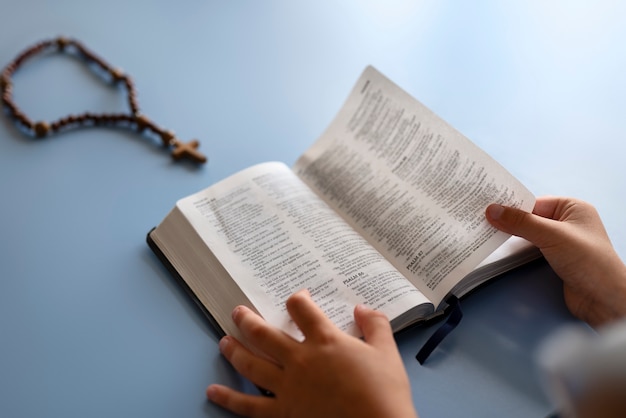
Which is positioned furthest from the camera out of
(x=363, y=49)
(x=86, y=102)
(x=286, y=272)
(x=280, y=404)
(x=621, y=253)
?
(x=363, y=49)

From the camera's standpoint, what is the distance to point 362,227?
2.78ft

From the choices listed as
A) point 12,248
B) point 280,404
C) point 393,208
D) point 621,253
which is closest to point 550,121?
point 621,253

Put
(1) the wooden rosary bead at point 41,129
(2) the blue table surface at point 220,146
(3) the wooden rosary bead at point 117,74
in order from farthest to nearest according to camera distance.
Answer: (3) the wooden rosary bead at point 117,74 < (1) the wooden rosary bead at point 41,129 < (2) the blue table surface at point 220,146

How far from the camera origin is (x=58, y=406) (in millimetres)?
662

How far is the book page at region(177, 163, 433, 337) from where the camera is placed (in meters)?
0.73

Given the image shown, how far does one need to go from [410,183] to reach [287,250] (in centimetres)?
19

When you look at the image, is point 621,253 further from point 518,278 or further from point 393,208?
point 393,208

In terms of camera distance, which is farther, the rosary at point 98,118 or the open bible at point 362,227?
the rosary at point 98,118

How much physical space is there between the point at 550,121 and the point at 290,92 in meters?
0.45

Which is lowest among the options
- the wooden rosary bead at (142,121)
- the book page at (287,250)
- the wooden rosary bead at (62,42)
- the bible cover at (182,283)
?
the bible cover at (182,283)

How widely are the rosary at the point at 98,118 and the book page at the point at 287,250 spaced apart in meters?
0.15

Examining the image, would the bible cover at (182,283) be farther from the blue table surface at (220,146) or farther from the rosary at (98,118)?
the rosary at (98,118)

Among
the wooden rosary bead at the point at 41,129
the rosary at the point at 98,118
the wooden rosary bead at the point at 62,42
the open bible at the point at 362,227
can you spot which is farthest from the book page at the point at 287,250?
the wooden rosary bead at the point at 62,42

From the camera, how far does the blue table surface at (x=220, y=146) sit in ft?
2.31
